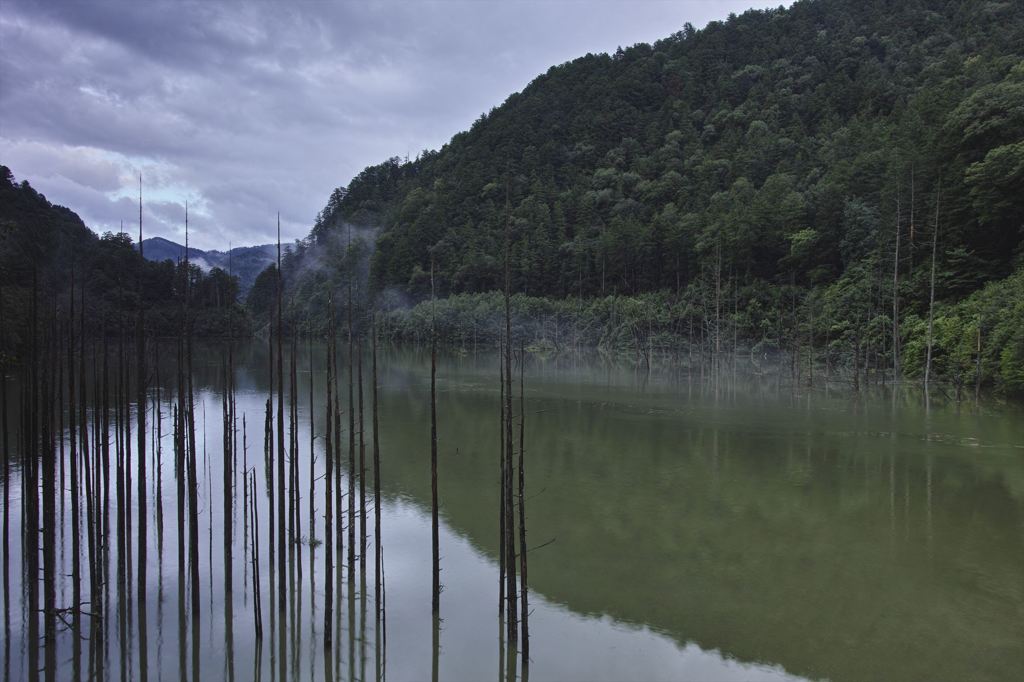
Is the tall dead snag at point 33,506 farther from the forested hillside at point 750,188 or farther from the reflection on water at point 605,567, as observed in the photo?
the forested hillside at point 750,188

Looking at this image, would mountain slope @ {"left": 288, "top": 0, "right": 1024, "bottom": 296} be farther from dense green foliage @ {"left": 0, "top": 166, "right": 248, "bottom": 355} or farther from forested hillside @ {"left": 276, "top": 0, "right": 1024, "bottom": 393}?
dense green foliage @ {"left": 0, "top": 166, "right": 248, "bottom": 355}

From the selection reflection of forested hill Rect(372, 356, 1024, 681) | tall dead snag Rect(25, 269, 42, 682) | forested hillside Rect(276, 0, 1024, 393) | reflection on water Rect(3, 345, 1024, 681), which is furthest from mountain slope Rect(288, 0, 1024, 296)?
tall dead snag Rect(25, 269, 42, 682)

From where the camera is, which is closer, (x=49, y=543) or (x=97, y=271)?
(x=49, y=543)

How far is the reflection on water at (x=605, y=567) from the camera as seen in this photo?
864 cm

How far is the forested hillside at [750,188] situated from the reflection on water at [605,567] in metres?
6.06

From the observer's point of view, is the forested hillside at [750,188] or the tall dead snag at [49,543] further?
the forested hillside at [750,188]

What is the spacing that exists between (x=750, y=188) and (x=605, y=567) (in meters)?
62.6

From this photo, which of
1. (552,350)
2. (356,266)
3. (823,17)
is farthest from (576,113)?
(552,350)

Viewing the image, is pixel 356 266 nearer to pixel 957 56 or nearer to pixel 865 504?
pixel 957 56

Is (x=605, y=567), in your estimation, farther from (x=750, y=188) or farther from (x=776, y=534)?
(x=750, y=188)

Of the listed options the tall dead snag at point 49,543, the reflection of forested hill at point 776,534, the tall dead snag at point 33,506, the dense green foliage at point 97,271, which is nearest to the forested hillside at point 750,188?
the tall dead snag at point 33,506

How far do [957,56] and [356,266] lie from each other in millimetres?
72673

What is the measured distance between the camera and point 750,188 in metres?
66.8

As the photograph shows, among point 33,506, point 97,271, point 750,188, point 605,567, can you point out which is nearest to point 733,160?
point 750,188
